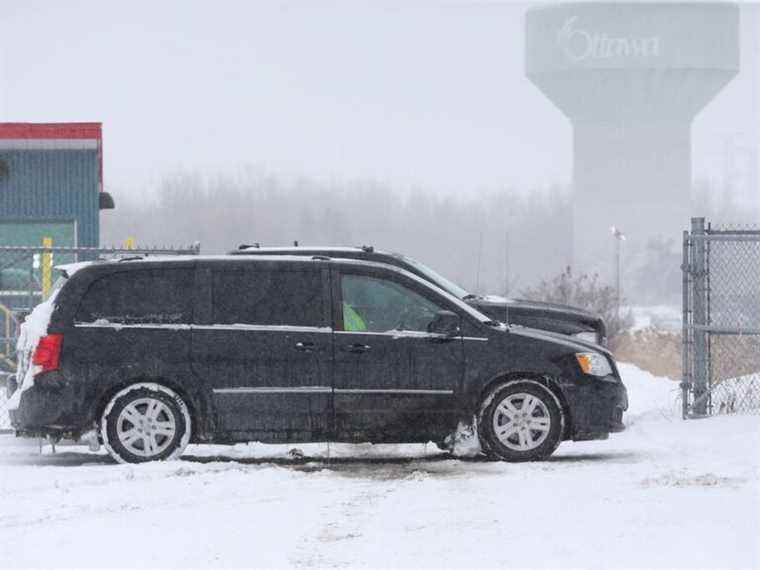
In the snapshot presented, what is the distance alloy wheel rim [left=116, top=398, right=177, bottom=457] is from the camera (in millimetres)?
12719

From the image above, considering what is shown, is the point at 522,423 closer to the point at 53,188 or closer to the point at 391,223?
the point at 53,188

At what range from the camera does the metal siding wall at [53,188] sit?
30547mm

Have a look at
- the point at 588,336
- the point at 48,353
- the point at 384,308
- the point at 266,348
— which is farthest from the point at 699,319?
the point at 48,353

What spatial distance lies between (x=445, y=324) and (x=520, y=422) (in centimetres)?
99

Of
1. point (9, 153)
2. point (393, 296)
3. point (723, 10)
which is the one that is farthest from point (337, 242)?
point (393, 296)

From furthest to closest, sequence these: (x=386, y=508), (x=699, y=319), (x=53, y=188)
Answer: (x=53, y=188) → (x=699, y=319) → (x=386, y=508)

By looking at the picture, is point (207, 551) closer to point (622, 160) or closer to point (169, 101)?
point (169, 101)

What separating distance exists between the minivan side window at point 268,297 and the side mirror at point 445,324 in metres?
0.90

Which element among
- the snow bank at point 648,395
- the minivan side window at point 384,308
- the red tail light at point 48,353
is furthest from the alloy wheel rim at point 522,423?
the snow bank at point 648,395

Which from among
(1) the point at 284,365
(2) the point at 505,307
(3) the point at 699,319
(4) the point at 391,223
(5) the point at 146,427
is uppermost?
(4) the point at 391,223

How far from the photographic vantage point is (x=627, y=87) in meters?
112

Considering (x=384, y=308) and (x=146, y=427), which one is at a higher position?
(x=384, y=308)

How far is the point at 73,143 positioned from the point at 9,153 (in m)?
1.25

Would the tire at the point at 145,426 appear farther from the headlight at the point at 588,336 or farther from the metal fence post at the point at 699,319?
the metal fence post at the point at 699,319
